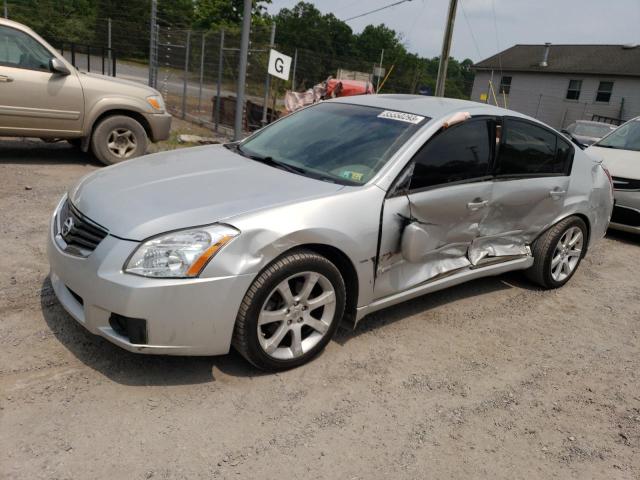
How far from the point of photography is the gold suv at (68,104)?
6980 mm

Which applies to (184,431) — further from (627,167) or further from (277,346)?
(627,167)

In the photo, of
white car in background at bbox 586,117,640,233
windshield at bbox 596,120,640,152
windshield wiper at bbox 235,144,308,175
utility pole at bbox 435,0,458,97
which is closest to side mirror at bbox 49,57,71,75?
windshield wiper at bbox 235,144,308,175

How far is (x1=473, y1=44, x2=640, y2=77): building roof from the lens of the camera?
34.4 metres

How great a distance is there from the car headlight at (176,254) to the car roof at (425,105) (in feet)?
6.28

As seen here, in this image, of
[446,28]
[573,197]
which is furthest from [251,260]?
[446,28]

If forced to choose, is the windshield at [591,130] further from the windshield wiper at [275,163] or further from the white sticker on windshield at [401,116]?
the windshield wiper at [275,163]

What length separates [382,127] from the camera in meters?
3.89

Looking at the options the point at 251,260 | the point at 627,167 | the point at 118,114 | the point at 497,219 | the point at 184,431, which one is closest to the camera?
the point at 184,431

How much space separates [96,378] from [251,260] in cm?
106

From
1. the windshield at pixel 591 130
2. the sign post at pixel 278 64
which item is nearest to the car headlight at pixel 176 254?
the sign post at pixel 278 64

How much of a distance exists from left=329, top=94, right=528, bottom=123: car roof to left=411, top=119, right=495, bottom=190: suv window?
121 millimetres

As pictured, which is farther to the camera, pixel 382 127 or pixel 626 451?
pixel 382 127

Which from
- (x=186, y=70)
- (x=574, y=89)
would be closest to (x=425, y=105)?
(x=186, y=70)

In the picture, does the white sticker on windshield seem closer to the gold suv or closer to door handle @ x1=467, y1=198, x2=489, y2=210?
door handle @ x1=467, y1=198, x2=489, y2=210
